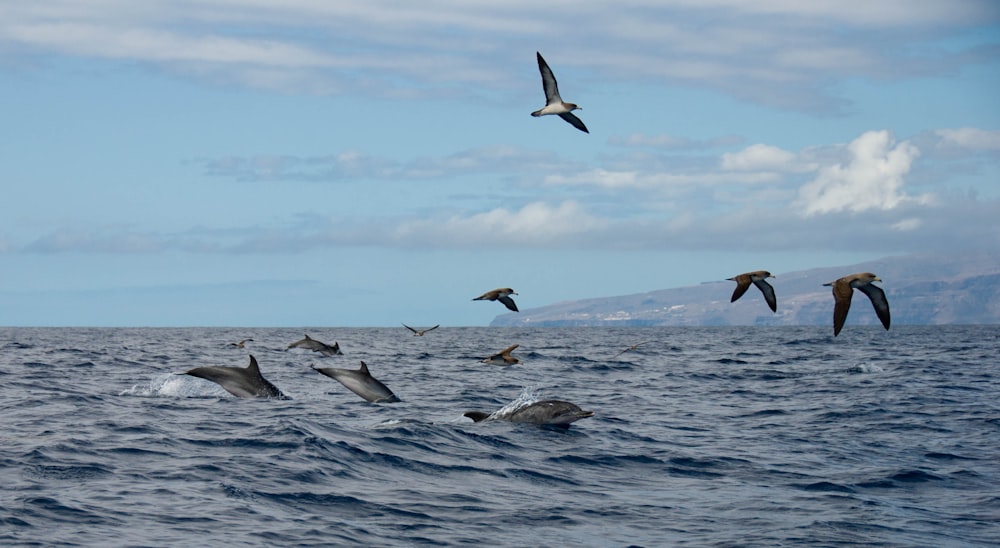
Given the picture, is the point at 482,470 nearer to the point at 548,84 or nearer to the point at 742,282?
the point at 742,282

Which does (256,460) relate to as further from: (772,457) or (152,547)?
(772,457)

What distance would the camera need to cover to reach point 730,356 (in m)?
52.3

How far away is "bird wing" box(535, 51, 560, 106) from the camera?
62.6 ft

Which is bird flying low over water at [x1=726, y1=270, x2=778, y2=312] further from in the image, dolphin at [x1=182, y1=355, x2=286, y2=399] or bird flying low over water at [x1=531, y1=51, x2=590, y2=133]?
dolphin at [x1=182, y1=355, x2=286, y2=399]

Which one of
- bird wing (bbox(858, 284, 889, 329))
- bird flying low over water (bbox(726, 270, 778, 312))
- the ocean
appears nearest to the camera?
the ocean

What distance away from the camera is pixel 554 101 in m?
19.1

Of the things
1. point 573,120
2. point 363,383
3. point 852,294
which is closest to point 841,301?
point 852,294

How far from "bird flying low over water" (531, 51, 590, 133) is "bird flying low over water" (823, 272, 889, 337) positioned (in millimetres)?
5431

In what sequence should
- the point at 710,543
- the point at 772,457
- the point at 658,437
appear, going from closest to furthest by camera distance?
the point at 710,543
the point at 772,457
the point at 658,437

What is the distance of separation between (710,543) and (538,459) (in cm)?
478

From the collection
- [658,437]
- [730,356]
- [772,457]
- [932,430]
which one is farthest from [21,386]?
[730,356]

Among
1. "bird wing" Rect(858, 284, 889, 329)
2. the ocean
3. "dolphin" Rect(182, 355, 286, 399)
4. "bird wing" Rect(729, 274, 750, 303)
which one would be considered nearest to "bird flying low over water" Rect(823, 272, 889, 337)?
A: "bird wing" Rect(858, 284, 889, 329)

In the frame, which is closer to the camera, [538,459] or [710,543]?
[710,543]

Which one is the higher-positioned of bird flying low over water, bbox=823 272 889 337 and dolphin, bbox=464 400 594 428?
bird flying low over water, bbox=823 272 889 337
